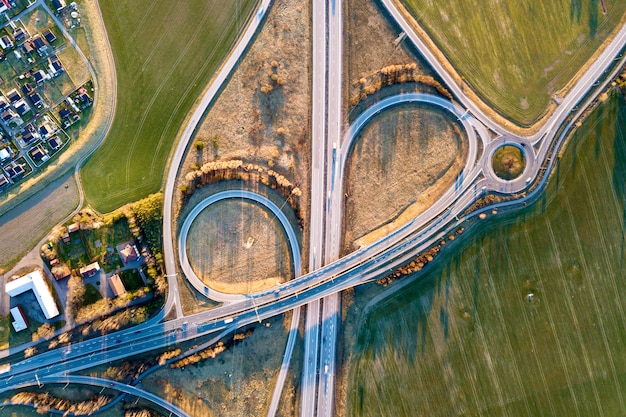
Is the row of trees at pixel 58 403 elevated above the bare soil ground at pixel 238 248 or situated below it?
below

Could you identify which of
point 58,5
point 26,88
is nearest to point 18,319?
point 26,88

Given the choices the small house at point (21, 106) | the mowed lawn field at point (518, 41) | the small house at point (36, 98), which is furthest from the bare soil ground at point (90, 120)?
the mowed lawn field at point (518, 41)

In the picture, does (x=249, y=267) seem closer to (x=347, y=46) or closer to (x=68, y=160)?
(x=68, y=160)

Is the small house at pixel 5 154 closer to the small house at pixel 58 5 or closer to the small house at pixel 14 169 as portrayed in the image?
the small house at pixel 14 169

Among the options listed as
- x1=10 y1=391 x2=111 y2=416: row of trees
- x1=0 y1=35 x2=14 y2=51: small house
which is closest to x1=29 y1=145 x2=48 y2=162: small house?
x1=0 y1=35 x2=14 y2=51: small house

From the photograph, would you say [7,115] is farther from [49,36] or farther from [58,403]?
[58,403]

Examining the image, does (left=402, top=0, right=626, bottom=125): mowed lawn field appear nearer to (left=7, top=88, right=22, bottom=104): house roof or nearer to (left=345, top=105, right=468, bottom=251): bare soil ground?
(left=345, top=105, right=468, bottom=251): bare soil ground

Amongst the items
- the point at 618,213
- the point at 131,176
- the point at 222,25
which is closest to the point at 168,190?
the point at 131,176
